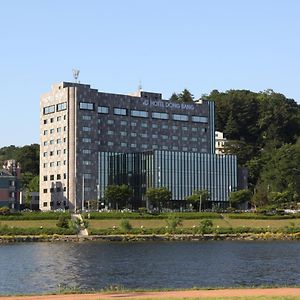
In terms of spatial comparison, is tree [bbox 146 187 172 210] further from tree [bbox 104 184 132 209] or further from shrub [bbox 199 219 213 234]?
shrub [bbox 199 219 213 234]

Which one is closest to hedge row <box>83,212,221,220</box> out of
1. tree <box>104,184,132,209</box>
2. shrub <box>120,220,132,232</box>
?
shrub <box>120,220,132,232</box>

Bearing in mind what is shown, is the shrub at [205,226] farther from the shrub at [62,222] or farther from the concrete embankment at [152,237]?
the shrub at [62,222]

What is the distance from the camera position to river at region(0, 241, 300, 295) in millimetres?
62812

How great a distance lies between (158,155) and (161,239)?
61664mm

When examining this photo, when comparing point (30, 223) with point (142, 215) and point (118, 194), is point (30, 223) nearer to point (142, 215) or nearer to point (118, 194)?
point (142, 215)

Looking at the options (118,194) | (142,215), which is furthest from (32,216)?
(118,194)

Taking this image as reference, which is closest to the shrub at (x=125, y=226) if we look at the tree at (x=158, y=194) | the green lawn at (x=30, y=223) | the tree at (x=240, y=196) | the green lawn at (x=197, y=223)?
the green lawn at (x=197, y=223)

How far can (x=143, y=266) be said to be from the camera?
266 ft

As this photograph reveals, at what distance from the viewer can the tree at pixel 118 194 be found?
185125mm

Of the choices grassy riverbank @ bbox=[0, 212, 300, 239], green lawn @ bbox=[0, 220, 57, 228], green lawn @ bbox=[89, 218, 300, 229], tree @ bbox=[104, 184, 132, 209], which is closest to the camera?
grassy riverbank @ bbox=[0, 212, 300, 239]

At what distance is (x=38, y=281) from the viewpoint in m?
65.2

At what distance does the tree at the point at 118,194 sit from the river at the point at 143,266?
209 feet

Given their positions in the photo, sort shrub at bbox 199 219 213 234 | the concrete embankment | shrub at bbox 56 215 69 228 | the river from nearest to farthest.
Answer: the river → the concrete embankment → shrub at bbox 199 219 213 234 → shrub at bbox 56 215 69 228

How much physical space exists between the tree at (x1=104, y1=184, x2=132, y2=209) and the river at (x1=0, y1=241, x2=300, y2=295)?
6359 centimetres
